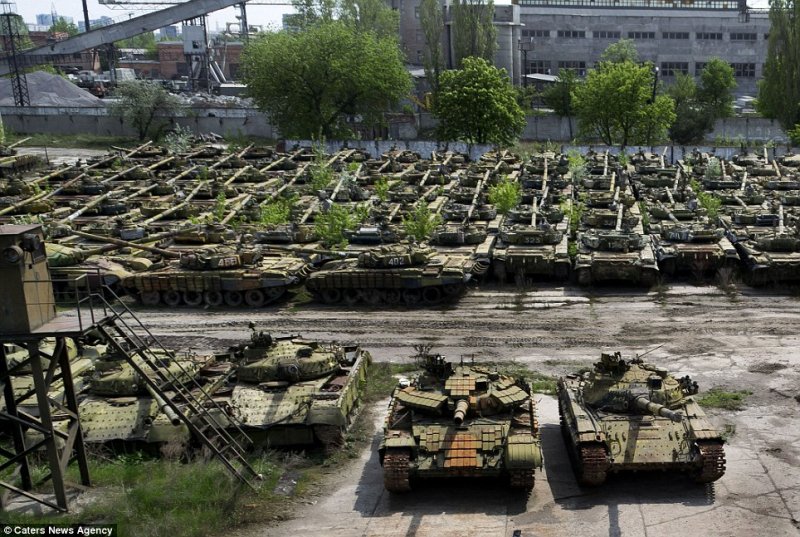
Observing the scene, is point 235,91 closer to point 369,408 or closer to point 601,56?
point 601,56

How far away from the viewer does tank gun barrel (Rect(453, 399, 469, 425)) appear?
Result: 48.1ft

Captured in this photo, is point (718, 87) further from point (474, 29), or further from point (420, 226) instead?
point (420, 226)

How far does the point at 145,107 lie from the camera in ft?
214

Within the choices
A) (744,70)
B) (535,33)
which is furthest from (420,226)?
(744,70)

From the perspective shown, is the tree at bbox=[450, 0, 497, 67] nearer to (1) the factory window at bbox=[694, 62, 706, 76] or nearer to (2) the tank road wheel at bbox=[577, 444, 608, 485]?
(1) the factory window at bbox=[694, 62, 706, 76]

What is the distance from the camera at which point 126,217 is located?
38.4m

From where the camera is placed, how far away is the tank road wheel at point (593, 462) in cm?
1455

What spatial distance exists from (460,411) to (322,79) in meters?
48.2

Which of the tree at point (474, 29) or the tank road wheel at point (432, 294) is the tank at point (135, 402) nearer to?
the tank road wheel at point (432, 294)

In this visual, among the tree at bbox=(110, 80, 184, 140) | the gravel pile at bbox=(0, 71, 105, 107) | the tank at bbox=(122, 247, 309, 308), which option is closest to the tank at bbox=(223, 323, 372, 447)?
the tank at bbox=(122, 247, 309, 308)

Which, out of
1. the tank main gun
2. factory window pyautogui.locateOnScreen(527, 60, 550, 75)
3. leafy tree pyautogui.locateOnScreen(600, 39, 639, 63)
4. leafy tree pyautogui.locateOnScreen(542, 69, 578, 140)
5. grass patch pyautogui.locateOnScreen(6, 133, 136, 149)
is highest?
leafy tree pyautogui.locateOnScreen(600, 39, 639, 63)

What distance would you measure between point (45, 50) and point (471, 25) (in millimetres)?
40083

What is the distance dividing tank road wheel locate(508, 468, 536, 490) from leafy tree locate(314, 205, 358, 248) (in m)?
16.8

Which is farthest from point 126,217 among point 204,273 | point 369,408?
point 369,408
